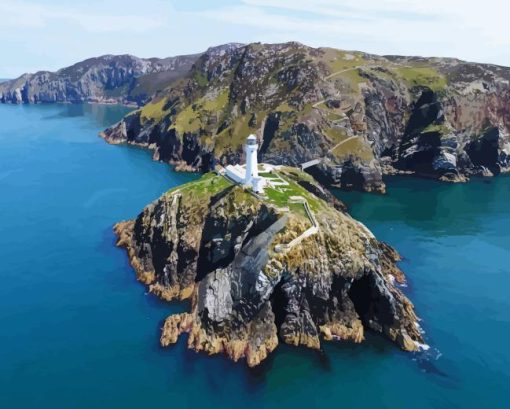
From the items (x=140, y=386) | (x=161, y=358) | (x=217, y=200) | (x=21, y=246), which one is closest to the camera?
(x=140, y=386)

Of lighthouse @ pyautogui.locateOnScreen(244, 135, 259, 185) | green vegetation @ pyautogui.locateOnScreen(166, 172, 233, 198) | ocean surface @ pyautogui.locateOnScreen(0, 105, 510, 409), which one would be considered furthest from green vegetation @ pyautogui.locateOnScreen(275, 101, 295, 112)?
lighthouse @ pyautogui.locateOnScreen(244, 135, 259, 185)

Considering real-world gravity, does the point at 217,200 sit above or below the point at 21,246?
above

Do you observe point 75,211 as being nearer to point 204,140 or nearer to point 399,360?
point 204,140

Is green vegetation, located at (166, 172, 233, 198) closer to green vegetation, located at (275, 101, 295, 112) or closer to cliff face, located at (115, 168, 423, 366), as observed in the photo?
cliff face, located at (115, 168, 423, 366)

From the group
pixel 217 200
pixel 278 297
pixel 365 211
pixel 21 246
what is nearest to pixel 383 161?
pixel 365 211

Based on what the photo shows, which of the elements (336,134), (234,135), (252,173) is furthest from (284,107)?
(252,173)

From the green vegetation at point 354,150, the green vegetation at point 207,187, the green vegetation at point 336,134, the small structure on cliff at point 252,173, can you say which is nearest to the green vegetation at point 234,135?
the green vegetation at point 336,134
